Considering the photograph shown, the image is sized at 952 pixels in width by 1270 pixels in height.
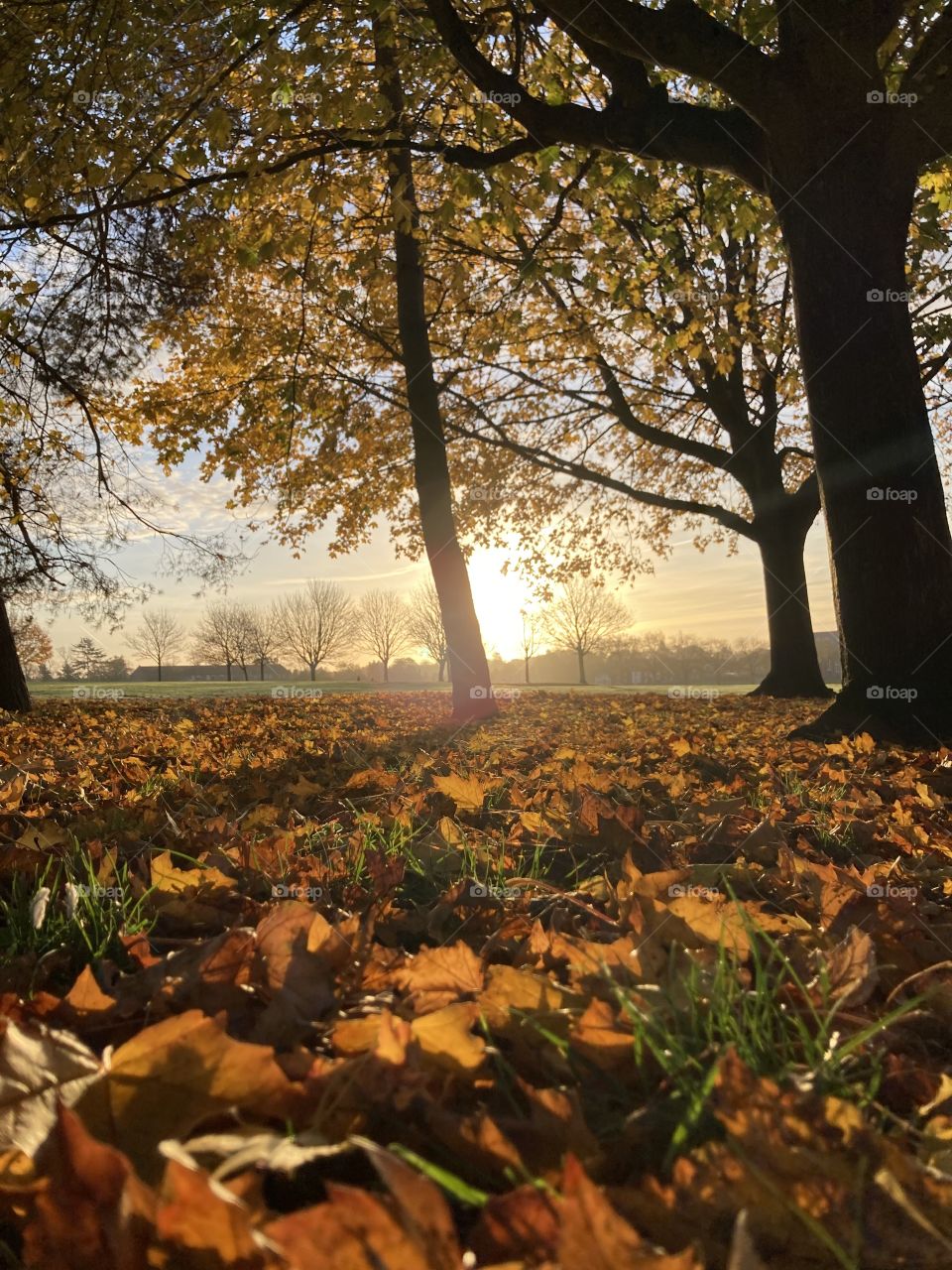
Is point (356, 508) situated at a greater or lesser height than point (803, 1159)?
greater

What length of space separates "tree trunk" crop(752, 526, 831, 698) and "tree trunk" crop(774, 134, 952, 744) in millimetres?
9806

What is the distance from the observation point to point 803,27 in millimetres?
5871

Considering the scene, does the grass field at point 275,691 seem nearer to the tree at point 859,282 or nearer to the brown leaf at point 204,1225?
the tree at point 859,282

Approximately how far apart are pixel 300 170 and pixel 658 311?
4387 mm

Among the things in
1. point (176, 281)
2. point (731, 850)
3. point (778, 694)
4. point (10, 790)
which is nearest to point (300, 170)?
point (176, 281)

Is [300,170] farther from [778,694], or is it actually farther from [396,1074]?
[778,694]

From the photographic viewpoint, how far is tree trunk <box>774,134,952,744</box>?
578cm

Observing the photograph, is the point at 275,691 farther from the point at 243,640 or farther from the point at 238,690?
the point at 243,640

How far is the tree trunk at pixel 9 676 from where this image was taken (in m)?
9.33

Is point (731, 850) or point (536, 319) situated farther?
point (536, 319)

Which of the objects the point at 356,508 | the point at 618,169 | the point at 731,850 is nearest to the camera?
the point at 731,850

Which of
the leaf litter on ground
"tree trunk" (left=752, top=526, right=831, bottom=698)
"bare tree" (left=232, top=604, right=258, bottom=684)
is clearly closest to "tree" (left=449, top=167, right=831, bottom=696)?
"tree trunk" (left=752, top=526, right=831, bottom=698)

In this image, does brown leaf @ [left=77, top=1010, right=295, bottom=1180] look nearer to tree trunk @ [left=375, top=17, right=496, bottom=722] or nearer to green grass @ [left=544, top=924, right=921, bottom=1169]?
green grass @ [left=544, top=924, right=921, bottom=1169]

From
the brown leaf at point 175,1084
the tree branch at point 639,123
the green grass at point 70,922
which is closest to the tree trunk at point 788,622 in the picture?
the tree branch at point 639,123
